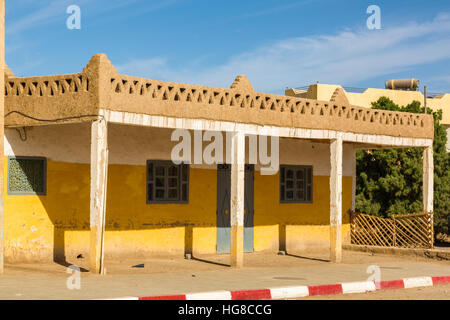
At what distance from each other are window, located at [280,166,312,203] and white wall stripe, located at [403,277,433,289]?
6.38m

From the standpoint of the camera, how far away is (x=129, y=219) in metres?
15.8

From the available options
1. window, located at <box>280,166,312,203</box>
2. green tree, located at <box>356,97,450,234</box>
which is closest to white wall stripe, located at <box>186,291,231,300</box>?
window, located at <box>280,166,312,203</box>

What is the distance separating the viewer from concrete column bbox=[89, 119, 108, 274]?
40.6 ft

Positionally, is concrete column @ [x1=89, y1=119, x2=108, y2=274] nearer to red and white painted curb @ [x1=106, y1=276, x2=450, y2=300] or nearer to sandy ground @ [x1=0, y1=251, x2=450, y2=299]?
sandy ground @ [x1=0, y1=251, x2=450, y2=299]

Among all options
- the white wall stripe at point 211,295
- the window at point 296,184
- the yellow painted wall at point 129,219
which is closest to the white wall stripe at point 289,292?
the white wall stripe at point 211,295

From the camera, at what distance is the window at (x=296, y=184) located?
18.8 metres

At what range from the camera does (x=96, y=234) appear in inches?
486

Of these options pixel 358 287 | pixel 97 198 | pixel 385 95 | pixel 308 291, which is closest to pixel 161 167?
pixel 97 198

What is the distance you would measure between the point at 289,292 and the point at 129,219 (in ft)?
19.6

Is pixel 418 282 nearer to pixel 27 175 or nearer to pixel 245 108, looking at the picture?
pixel 245 108

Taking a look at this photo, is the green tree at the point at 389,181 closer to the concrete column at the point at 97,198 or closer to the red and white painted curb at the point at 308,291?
the red and white painted curb at the point at 308,291

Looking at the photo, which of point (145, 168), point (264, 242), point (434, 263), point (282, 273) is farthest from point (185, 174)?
point (434, 263)
